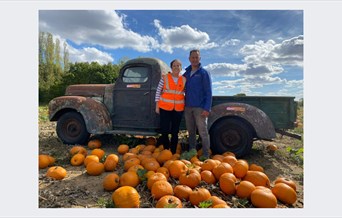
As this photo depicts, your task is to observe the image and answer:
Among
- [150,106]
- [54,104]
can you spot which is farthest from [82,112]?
[150,106]

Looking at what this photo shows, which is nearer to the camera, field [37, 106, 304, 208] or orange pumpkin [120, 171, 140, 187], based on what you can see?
field [37, 106, 304, 208]

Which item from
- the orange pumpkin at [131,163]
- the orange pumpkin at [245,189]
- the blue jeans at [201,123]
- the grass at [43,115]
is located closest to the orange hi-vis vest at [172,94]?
the blue jeans at [201,123]

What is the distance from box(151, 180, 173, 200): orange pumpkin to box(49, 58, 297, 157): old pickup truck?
7.35ft

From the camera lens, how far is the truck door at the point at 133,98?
5445 millimetres

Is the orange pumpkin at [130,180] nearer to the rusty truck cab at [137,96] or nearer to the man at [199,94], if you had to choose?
the man at [199,94]

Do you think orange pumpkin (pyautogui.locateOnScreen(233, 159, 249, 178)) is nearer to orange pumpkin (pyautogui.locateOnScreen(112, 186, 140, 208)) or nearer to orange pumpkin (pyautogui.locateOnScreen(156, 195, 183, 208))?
orange pumpkin (pyautogui.locateOnScreen(156, 195, 183, 208))

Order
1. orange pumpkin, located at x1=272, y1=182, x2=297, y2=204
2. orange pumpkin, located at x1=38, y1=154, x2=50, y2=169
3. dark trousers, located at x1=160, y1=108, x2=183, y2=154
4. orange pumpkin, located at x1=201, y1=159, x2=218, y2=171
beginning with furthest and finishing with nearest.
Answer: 1. dark trousers, located at x1=160, y1=108, x2=183, y2=154
2. orange pumpkin, located at x1=38, y1=154, x2=50, y2=169
3. orange pumpkin, located at x1=201, y1=159, x2=218, y2=171
4. orange pumpkin, located at x1=272, y1=182, x2=297, y2=204

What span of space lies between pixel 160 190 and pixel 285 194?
4.91ft

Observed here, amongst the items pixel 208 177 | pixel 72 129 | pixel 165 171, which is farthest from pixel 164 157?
pixel 72 129

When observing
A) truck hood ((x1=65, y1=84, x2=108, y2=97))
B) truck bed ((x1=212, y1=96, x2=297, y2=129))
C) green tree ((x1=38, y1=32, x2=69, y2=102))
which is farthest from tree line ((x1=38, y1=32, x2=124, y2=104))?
truck bed ((x1=212, y1=96, x2=297, y2=129))

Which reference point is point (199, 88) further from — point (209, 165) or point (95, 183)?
point (95, 183)

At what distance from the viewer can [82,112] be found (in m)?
5.51

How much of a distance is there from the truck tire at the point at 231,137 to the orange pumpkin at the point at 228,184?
1856mm

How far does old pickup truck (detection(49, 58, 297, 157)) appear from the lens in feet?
15.6
